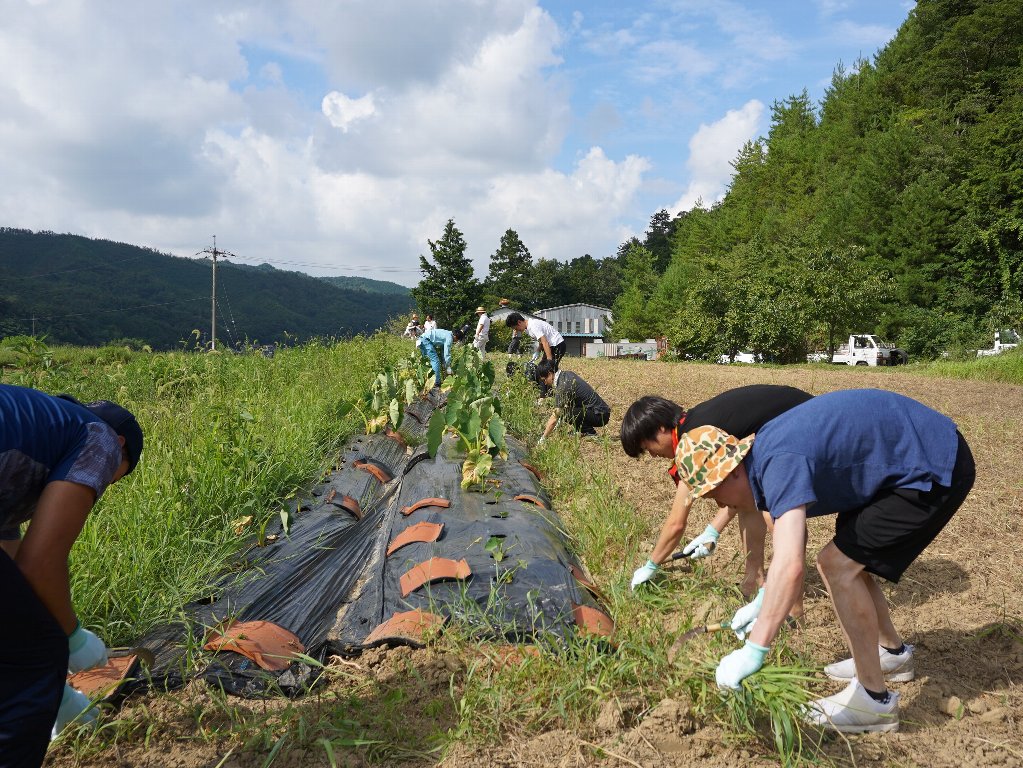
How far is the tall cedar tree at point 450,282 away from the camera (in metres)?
51.0

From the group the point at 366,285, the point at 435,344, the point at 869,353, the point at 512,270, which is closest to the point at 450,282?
the point at 512,270

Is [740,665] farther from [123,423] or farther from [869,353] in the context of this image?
[869,353]

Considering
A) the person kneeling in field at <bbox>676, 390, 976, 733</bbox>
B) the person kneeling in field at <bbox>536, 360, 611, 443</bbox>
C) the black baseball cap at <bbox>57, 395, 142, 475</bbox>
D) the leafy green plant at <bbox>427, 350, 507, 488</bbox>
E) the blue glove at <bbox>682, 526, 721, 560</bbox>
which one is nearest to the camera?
the black baseball cap at <bbox>57, 395, 142, 475</bbox>

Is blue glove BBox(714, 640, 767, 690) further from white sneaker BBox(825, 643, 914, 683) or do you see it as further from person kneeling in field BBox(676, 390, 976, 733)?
white sneaker BBox(825, 643, 914, 683)

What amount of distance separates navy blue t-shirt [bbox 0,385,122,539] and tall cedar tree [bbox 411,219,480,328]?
49090 mm

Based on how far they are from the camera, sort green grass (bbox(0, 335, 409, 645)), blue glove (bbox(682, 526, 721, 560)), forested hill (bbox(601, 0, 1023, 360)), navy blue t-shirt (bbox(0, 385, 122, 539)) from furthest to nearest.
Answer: forested hill (bbox(601, 0, 1023, 360)) < blue glove (bbox(682, 526, 721, 560)) < green grass (bbox(0, 335, 409, 645)) < navy blue t-shirt (bbox(0, 385, 122, 539))

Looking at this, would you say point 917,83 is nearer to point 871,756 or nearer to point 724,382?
point 724,382

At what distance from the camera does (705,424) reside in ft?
9.63

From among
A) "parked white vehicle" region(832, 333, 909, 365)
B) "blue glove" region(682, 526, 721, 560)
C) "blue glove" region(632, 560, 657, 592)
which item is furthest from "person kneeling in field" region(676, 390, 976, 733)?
"parked white vehicle" region(832, 333, 909, 365)

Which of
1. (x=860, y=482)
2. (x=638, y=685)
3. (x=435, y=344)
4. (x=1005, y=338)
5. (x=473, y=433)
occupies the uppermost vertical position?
(x=1005, y=338)

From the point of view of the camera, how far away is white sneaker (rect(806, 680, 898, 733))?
83.4 inches

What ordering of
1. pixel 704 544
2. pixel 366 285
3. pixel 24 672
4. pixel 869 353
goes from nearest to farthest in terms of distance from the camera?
pixel 24 672 → pixel 704 544 → pixel 869 353 → pixel 366 285

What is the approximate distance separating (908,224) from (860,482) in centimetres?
2934

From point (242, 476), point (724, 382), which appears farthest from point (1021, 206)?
point (242, 476)
